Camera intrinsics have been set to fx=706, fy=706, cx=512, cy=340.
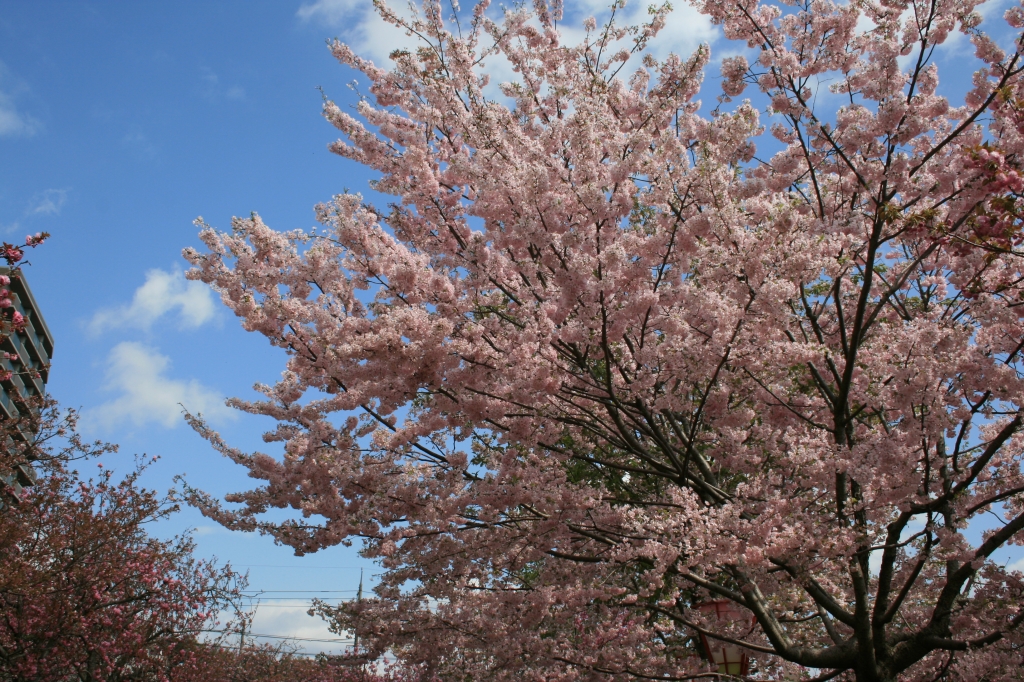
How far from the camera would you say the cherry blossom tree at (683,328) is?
16.5 feet

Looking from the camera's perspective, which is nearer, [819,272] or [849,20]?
[819,272]

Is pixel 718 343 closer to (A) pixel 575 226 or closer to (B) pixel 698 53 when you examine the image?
(A) pixel 575 226

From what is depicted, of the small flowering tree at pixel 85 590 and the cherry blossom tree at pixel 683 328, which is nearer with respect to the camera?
the cherry blossom tree at pixel 683 328

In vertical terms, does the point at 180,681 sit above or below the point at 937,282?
below

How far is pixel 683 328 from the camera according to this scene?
5332 mm

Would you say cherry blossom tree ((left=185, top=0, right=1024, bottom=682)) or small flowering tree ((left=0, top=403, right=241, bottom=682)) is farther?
small flowering tree ((left=0, top=403, right=241, bottom=682))

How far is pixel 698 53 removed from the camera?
624cm

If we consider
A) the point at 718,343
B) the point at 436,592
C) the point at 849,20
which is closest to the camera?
the point at 718,343

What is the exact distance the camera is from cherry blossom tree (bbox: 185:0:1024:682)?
5016 millimetres

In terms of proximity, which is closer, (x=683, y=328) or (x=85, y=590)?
(x=683, y=328)

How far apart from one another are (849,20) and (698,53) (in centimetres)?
133

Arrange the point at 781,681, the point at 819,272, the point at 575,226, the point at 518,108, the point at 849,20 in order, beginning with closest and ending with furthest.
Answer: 1. the point at 819,272
2. the point at 575,226
3. the point at 849,20
4. the point at 781,681
5. the point at 518,108

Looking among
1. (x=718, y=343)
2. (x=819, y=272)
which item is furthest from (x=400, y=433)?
(x=819, y=272)

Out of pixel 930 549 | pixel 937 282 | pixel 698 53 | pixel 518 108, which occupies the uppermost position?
pixel 518 108
